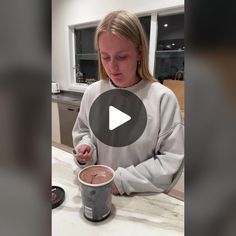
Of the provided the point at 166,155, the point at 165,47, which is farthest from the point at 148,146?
the point at 165,47

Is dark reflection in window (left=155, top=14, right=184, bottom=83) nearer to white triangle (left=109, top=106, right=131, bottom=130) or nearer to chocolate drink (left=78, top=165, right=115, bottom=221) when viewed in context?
white triangle (left=109, top=106, right=131, bottom=130)

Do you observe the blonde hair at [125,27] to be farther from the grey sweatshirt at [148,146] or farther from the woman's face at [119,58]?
the grey sweatshirt at [148,146]

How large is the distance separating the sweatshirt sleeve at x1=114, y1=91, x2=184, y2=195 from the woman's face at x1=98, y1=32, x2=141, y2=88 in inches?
6.6

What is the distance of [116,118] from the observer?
0.89 m

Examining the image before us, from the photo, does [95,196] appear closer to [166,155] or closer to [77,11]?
[166,155]

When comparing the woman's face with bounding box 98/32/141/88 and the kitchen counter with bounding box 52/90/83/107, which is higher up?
the woman's face with bounding box 98/32/141/88

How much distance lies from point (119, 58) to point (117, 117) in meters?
0.24

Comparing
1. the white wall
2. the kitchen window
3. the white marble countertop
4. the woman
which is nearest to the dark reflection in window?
the white wall

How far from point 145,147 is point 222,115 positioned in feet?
2.22

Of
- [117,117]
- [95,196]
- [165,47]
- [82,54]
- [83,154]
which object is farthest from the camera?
[82,54]

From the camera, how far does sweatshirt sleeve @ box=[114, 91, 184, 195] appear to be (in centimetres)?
66

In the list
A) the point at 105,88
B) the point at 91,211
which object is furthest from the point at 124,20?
the point at 91,211

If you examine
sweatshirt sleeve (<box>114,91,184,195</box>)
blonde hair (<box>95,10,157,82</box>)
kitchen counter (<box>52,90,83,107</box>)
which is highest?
blonde hair (<box>95,10,157,82</box>)

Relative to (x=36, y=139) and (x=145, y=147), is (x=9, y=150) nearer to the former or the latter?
(x=36, y=139)
